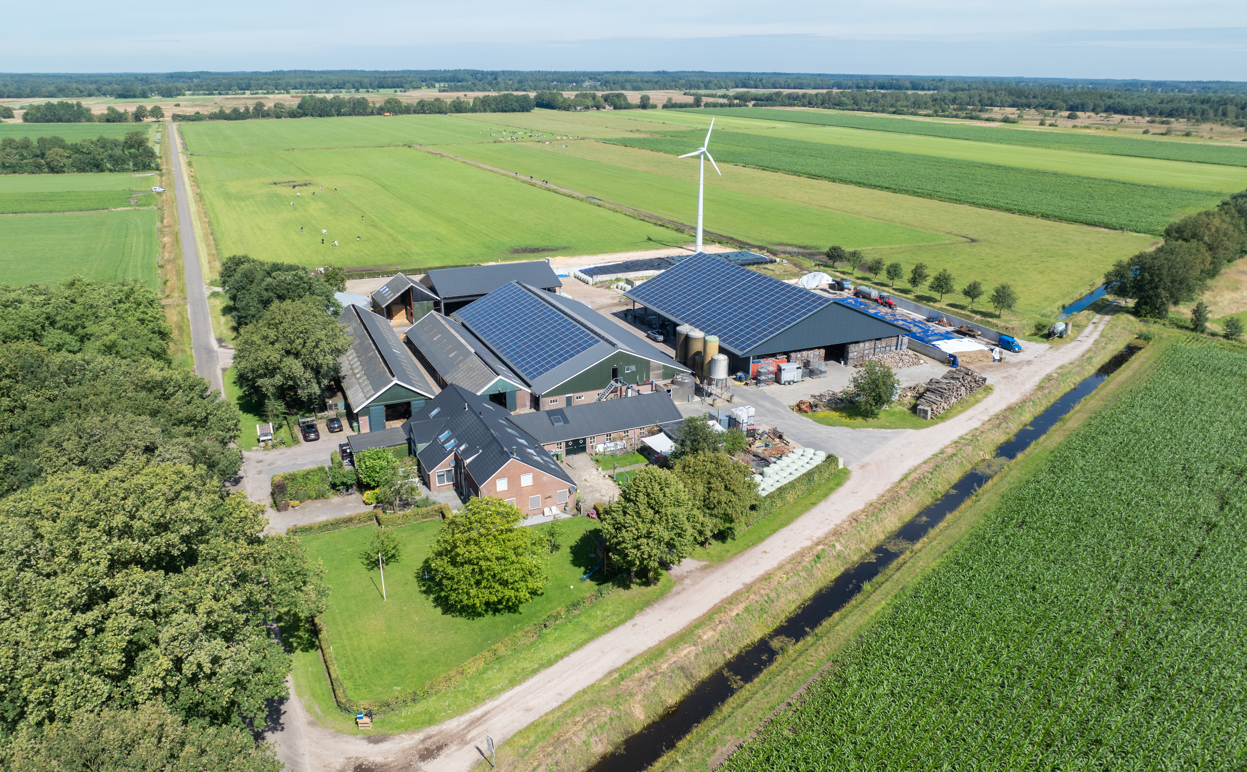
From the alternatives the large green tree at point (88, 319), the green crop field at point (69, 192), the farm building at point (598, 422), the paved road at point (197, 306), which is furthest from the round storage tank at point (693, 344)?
the green crop field at point (69, 192)

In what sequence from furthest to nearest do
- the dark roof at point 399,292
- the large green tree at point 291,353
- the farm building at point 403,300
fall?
the farm building at point 403,300
the dark roof at point 399,292
the large green tree at point 291,353

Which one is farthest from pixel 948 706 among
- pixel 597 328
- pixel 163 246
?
pixel 163 246

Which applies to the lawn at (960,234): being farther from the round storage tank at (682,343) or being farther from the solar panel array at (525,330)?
the solar panel array at (525,330)

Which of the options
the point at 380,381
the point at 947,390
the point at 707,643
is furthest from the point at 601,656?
the point at 947,390

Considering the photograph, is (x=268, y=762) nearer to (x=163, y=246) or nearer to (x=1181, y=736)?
(x=1181, y=736)

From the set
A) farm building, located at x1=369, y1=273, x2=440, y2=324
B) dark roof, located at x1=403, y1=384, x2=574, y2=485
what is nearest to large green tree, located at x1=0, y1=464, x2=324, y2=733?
dark roof, located at x1=403, y1=384, x2=574, y2=485

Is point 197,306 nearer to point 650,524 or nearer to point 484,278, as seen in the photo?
point 484,278
